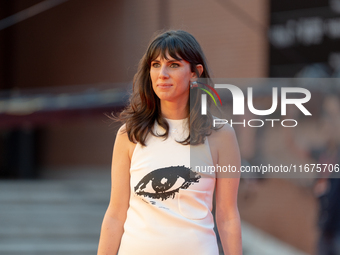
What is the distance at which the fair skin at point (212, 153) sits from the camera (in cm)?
168

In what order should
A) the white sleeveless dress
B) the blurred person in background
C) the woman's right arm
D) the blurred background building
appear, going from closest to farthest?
1. the white sleeveless dress
2. the woman's right arm
3. the blurred person in background
4. the blurred background building

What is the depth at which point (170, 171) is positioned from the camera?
164 centimetres

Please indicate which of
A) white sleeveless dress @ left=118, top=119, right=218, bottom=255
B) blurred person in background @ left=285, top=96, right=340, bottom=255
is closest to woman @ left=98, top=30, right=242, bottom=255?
white sleeveless dress @ left=118, top=119, right=218, bottom=255

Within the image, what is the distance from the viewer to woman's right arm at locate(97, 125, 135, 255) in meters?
1.71

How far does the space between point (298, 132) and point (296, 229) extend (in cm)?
200

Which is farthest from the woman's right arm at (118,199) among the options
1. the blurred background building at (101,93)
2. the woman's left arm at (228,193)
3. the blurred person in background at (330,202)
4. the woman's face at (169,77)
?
the blurred person in background at (330,202)

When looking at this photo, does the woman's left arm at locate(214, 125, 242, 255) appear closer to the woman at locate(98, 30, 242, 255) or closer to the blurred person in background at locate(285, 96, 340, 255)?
the woman at locate(98, 30, 242, 255)

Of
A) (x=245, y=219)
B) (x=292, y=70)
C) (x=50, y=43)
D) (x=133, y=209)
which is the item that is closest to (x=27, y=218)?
(x=245, y=219)

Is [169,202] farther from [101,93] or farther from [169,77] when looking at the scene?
[101,93]

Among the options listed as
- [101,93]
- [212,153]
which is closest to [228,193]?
[212,153]

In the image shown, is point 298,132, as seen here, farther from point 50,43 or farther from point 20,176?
point 50,43

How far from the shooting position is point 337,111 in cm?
471

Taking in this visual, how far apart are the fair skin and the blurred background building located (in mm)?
1716

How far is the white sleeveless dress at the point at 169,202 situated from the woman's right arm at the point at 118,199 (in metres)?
0.04
